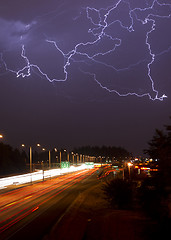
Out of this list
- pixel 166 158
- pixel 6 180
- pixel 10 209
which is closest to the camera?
pixel 166 158

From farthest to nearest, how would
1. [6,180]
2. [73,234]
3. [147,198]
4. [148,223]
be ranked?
[6,180] < [147,198] < [148,223] < [73,234]

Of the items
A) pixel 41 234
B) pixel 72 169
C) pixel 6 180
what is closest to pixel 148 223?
pixel 41 234

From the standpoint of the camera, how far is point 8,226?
16797 mm

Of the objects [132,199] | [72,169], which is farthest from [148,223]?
[72,169]

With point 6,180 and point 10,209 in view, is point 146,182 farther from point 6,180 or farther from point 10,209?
point 6,180

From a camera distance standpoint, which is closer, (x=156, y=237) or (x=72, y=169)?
(x=156, y=237)

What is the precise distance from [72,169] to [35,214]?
268 feet

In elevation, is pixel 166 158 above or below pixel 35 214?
above

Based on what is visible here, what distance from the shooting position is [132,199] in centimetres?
2470

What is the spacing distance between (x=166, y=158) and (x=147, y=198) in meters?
8.07

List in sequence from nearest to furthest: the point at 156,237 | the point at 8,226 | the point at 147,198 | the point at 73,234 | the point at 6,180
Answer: the point at 156,237 → the point at 73,234 → the point at 8,226 → the point at 147,198 → the point at 6,180

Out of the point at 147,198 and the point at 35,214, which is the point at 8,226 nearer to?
the point at 35,214

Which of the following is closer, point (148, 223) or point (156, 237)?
point (156, 237)

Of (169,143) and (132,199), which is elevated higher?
(169,143)
